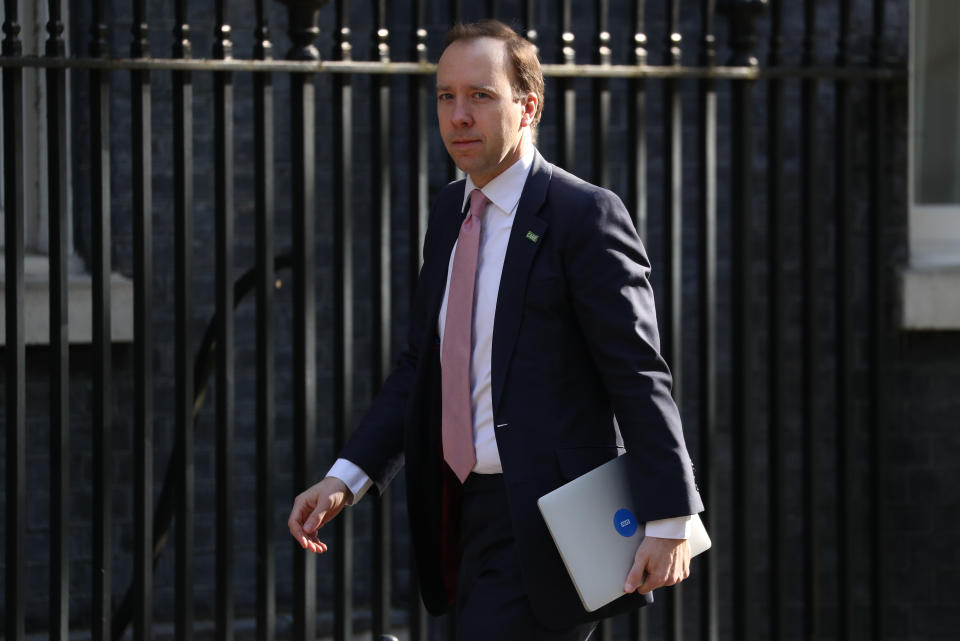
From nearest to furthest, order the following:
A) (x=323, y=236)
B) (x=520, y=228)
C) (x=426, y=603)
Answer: (x=520, y=228) < (x=426, y=603) < (x=323, y=236)

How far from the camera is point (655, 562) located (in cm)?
279

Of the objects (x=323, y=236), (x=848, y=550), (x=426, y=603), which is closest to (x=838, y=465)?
(x=848, y=550)

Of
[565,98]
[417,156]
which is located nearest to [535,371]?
[417,156]

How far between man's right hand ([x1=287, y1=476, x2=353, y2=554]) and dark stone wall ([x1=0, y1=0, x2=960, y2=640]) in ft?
9.29

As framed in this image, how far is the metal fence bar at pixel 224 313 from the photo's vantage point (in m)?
4.14

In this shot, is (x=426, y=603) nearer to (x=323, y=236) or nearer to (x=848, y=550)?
(x=848, y=550)

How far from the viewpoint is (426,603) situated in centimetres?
323

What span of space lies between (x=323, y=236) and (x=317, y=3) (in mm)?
2018

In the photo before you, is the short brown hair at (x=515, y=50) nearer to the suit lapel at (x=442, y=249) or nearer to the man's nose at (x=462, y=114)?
the man's nose at (x=462, y=114)

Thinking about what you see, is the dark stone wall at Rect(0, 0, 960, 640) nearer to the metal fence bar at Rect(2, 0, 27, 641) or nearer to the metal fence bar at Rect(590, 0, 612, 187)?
the metal fence bar at Rect(590, 0, 612, 187)

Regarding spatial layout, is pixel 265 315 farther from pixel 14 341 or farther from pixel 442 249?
pixel 442 249

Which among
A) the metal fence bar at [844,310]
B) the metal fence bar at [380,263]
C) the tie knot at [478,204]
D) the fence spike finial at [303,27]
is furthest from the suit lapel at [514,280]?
the metal fence bar at [844,310]

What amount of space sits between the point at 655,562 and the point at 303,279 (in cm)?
177

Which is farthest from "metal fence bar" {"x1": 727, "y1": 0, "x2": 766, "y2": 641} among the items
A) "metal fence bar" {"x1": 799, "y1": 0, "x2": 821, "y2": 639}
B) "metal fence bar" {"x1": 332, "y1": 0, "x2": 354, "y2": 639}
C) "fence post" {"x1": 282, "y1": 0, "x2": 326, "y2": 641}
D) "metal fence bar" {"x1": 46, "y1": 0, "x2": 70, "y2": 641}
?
"metal fence bar" {"x1": 46, "y1": 0, "x2": 70, "y2": 641}
